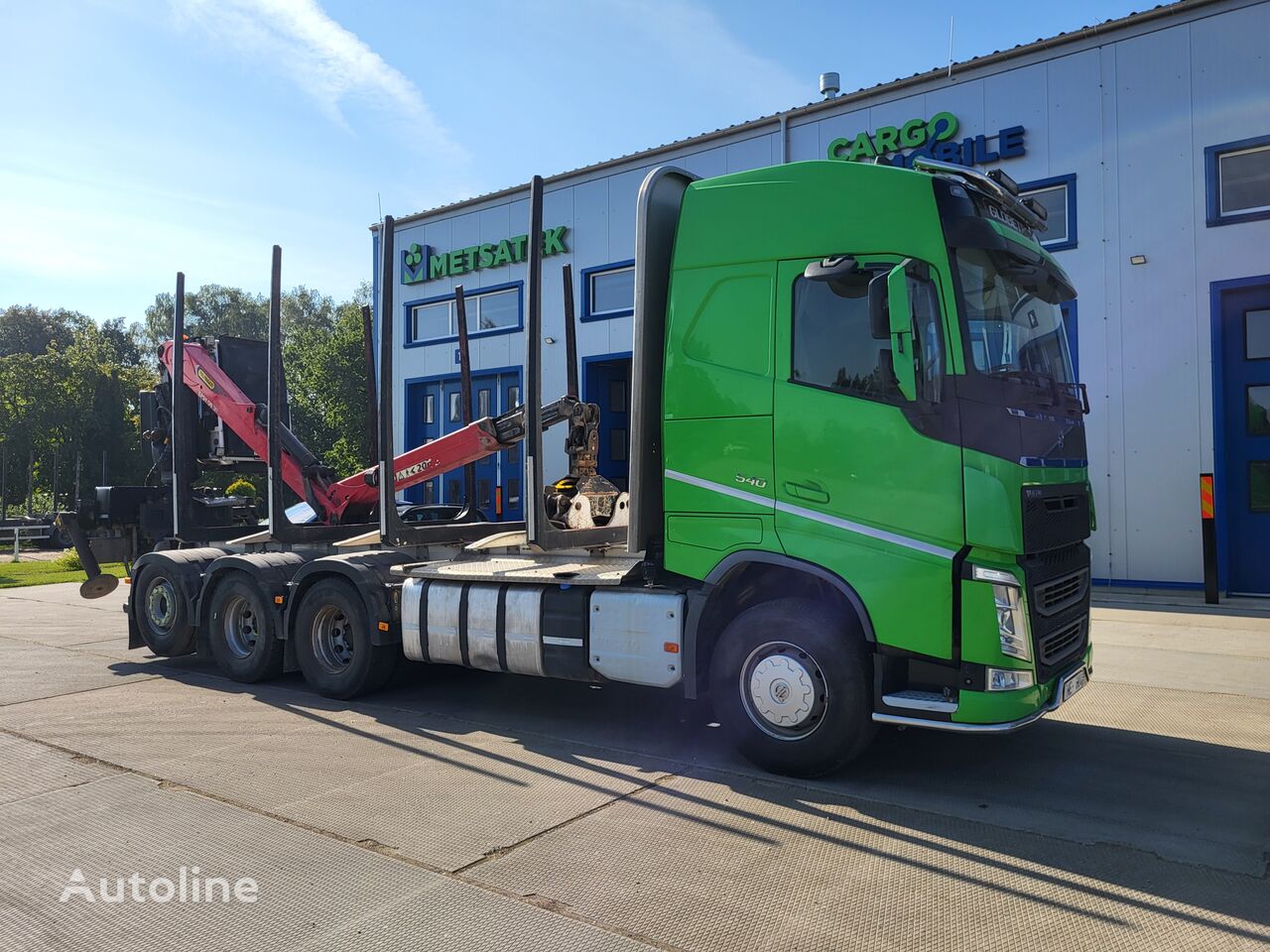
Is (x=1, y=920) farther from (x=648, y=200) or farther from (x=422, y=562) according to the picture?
(x=648, y=200)

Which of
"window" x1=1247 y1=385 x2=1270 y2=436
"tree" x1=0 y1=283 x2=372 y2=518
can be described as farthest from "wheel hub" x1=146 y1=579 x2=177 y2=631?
"tree" x1=0 y1=283 x2=372 y2=518

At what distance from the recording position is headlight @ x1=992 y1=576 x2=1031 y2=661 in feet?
→ 15.8

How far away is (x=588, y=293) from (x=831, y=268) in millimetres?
13561

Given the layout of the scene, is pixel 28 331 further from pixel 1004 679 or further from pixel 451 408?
pixel 1004 679

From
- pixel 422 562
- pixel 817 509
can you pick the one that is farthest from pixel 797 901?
pixel 422 562

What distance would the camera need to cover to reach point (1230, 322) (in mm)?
13031

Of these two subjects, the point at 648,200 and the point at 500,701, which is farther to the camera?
the point at 500,701

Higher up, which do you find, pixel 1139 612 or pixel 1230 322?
pixel 1230 322

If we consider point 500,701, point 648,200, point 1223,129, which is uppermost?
point 1223,129

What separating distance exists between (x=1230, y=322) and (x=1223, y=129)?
2.57m

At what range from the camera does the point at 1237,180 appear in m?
12.9

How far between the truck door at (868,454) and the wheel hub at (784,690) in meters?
0.51

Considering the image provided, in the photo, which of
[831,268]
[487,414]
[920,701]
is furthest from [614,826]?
[487,414]

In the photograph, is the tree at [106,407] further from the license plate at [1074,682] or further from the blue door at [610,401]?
the license plate at [1074,682]
